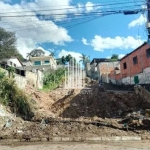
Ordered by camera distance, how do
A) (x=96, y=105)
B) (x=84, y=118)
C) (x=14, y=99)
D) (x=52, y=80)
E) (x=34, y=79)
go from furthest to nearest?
(x=52, y=80), (x=34, y=79), (x=96, y=105), (x=14, y=99), (x=84, y=118)

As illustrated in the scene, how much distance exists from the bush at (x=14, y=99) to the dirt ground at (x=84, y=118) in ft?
2.66

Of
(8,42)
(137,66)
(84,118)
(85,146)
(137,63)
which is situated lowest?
(85,146)

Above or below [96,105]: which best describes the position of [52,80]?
above

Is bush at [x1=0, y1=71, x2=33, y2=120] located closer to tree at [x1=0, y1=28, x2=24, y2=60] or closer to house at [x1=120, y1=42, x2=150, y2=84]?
house at [x1=120, y1=42, x2=150, y2=84]

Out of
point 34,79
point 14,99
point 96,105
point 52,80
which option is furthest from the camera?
point 52,80

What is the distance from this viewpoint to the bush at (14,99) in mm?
16594

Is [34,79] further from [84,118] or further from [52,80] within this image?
[84,118]

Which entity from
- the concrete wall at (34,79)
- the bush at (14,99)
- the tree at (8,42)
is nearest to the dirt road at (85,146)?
the bush at (14,99)

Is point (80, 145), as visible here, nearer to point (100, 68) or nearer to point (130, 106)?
point (130, 106)

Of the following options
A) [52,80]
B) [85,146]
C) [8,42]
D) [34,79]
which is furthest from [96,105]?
[8,42]

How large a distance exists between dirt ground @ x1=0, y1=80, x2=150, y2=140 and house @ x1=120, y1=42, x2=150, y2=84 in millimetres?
6721

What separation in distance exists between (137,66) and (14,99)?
62.9ft

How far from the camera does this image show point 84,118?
16.3 m

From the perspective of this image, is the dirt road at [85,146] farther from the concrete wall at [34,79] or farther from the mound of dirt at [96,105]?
the concrete wall at [34,79]
